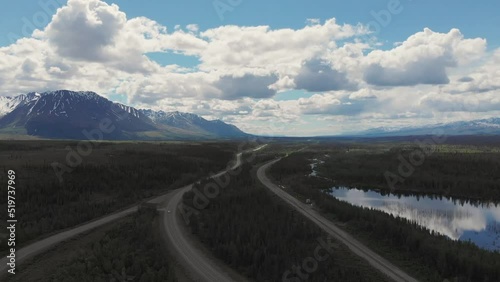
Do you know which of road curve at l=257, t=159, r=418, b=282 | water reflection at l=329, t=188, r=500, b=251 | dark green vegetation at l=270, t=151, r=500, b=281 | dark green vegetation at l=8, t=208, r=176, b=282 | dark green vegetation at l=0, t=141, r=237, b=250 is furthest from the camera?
water reflection at l=329, t=188, r=500, b=251

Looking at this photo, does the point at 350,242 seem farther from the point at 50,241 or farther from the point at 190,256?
the point at 50,241

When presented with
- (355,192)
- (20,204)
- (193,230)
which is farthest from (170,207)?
(355,192)

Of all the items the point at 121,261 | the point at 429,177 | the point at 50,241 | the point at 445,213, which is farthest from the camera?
the point at 429,177

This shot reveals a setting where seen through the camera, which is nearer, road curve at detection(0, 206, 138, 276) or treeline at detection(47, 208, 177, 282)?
treeline at detection(47, 208, 177, 282)

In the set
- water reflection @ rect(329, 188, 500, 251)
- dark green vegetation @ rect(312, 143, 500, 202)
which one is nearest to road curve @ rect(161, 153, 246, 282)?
water reflection @ rect(329, 188, 500, 251)

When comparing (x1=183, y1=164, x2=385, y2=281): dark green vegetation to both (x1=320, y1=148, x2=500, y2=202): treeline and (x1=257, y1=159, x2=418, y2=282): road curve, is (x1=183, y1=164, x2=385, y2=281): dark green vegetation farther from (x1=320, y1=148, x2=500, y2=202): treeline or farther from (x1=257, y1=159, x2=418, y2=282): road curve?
(x1=320, y1=148, x2=500, y2=202): treeline

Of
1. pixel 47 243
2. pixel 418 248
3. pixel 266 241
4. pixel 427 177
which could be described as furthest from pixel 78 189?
pixel 427 177

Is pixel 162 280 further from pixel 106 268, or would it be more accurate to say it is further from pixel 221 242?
pixel 221 242

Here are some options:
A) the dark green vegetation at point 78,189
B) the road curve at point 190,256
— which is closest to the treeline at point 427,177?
the dark green vegetation at point 78,189
